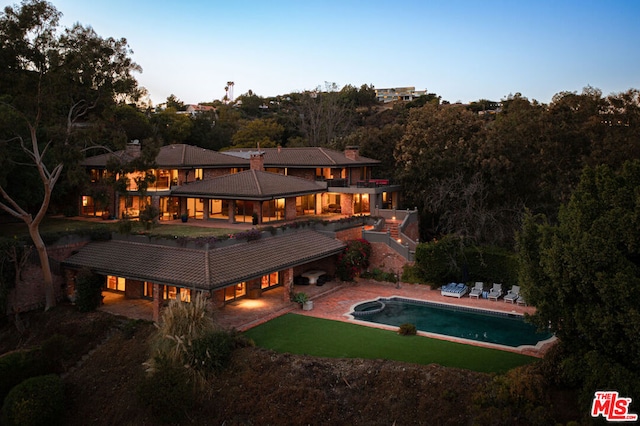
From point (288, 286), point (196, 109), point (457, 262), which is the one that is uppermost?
point (196, 109)

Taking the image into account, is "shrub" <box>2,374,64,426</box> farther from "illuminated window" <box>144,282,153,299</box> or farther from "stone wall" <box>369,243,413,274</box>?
"stone wall" <box>369,243,413,274</box>

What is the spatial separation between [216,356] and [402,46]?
4306 centimetres

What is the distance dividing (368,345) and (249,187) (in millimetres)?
15944

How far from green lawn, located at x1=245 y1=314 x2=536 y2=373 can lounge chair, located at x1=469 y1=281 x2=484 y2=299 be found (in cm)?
801

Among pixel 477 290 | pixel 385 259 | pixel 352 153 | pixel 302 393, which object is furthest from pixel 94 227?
pixel 477 290

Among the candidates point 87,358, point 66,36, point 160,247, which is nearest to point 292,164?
point 160,247

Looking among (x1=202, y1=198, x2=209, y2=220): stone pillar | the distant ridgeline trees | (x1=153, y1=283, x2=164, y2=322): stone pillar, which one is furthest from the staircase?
(x1=153, y1=283, x2=164, y2=322): stone pillar

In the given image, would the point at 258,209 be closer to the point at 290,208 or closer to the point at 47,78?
the point at 290,208

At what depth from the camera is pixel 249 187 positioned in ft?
103

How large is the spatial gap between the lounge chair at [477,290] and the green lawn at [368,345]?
315 inches

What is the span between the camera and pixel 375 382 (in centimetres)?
1528

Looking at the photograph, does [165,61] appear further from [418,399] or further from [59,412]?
[418,399]

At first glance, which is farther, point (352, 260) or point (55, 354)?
point (352, 260)

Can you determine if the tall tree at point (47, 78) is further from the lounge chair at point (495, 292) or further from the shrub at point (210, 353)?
the lounge chair at point (495, 292)
